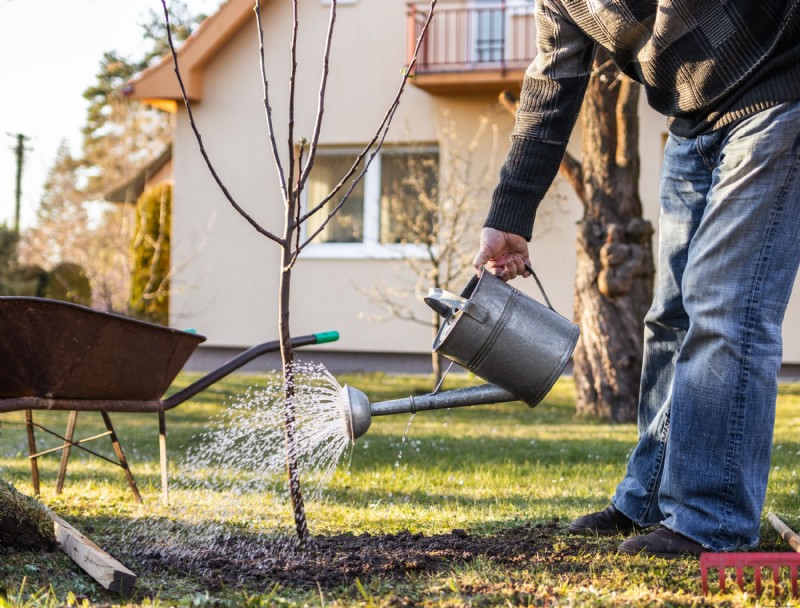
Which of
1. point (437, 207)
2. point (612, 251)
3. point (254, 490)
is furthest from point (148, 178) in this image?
point (254, 490)

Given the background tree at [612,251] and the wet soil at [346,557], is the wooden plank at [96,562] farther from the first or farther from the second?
the background tree at [612,251]

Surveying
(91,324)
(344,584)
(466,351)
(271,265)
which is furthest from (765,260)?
(271,265)

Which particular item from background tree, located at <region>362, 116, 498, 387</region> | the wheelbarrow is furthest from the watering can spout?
background tree, located at <region>362, 116, 498, 387</region>

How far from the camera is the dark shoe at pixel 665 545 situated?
2.48 metres

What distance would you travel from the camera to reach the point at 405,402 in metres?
2.46

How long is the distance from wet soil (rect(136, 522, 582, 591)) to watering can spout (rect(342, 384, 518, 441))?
359mm

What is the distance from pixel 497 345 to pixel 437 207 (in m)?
8.13

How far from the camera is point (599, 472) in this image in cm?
474

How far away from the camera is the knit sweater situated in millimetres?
2402

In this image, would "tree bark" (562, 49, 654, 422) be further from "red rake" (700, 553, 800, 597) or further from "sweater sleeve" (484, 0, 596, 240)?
"red rake" (700, 553, 800, 597)

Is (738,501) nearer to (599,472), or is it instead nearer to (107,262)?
(599,472)

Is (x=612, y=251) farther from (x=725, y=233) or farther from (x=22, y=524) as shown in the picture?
(x=22, y=524)

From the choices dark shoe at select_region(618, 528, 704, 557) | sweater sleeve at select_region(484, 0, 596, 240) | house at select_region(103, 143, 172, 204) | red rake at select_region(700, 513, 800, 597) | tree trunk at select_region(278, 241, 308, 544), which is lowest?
dark shoe at select_region(618, 528, 704, 557)

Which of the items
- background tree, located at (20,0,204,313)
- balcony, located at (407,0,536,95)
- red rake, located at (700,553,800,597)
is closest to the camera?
red rake, located at (700,553,800,597)
